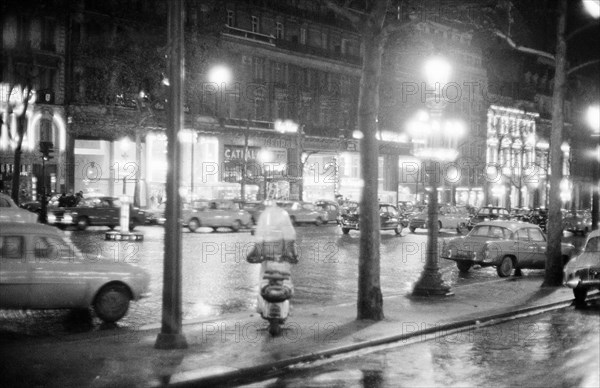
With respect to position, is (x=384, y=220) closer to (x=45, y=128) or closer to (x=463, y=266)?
(x=463, y=266)

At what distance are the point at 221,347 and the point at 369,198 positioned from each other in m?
4.17

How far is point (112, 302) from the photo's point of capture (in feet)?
43.6

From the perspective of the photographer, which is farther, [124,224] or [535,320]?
[124,224]

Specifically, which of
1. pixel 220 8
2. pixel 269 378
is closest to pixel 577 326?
pixel 269 378

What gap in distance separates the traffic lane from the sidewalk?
0.39m

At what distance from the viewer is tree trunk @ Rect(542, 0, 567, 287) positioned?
65.0 ft

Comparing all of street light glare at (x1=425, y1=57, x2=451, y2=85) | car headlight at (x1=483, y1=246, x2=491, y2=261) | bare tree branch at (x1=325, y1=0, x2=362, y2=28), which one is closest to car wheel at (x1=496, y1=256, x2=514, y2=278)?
car headlight at (x1=483, y1=246, x2=491, y2=261)

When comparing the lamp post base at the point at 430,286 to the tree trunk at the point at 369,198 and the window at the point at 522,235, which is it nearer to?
the tree trunk at the point at 369,198

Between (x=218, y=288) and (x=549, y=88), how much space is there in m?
91.5

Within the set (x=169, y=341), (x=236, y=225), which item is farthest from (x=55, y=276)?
(x=236, y=225)

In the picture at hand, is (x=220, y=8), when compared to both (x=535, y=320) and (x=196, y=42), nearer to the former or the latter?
(x=196, y=42)

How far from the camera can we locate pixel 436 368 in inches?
412

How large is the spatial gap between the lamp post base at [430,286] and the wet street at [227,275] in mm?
976

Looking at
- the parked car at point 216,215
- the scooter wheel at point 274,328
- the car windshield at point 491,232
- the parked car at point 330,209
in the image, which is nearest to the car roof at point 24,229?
the scooter wheel at point 274,328
